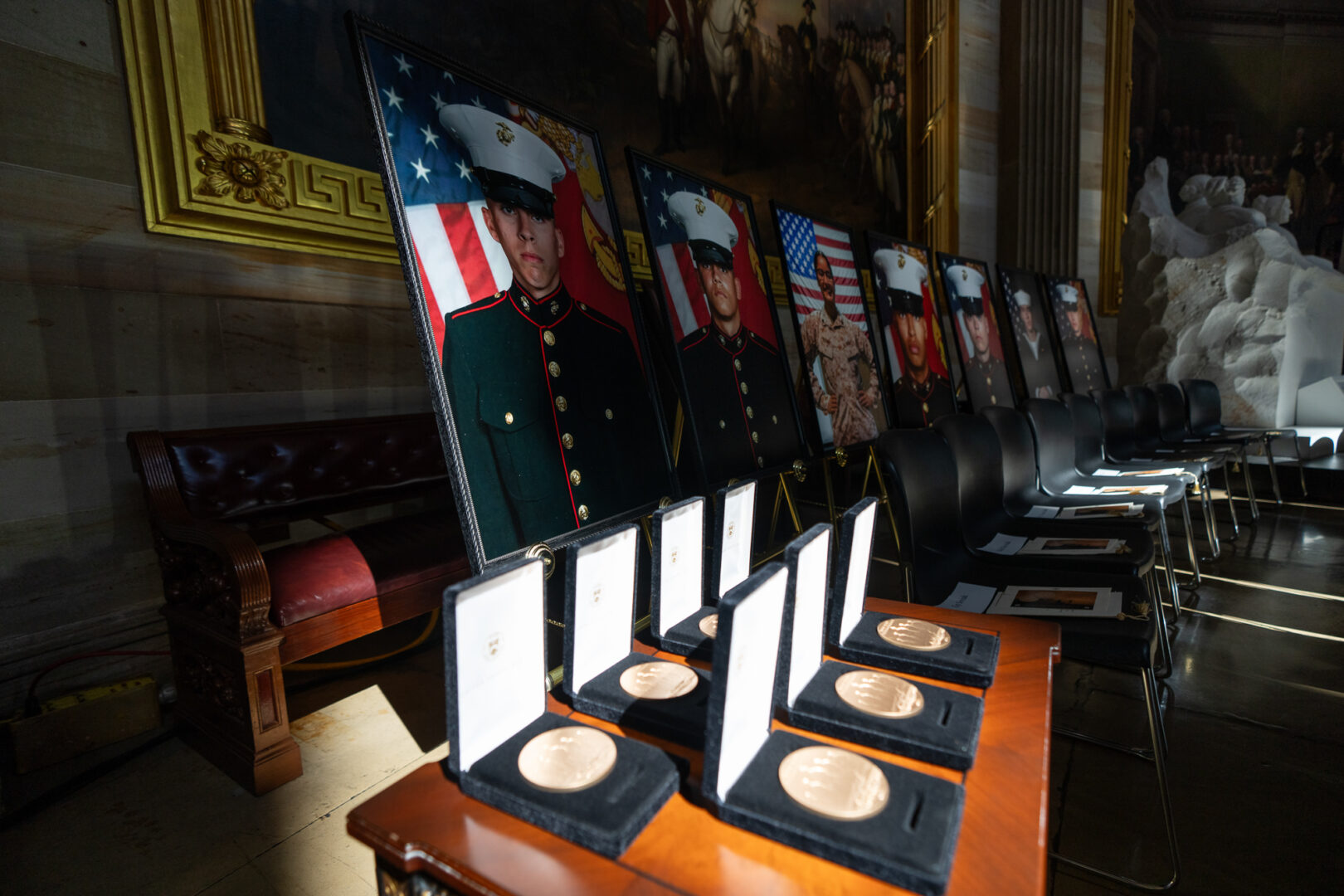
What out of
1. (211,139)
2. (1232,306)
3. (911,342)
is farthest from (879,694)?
(1232,306)

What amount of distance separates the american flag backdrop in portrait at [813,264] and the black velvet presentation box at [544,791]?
2.31 meters

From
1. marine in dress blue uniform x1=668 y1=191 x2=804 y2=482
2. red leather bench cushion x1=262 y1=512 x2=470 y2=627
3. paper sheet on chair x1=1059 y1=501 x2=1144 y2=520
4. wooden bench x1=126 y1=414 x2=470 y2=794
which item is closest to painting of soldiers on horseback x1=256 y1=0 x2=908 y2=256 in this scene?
marine in dress blue uniform x1=668 y1=191 x2=804 y2=482

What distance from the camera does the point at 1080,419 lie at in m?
3.37

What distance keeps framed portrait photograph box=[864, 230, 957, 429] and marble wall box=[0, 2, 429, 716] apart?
284cm

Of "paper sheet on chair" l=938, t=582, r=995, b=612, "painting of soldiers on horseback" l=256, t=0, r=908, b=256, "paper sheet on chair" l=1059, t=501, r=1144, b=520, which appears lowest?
"paper sheet on chair" l=938, t=582, r=995, b=612

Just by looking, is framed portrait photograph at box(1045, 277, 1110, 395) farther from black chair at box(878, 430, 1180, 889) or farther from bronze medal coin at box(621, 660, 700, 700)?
bronze medal coin at box(621, 660, 700, 700)

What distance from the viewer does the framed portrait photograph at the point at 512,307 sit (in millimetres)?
1307

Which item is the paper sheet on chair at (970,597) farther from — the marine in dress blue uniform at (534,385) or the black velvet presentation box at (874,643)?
the marine in dress blue uniform at (534,385)

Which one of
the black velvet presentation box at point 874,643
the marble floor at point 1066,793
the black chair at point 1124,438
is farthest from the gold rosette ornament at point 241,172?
the black chair at point 1124,438

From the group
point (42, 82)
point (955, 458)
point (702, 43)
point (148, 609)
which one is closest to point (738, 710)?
point (955, 458)

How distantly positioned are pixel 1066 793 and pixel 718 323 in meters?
1.63

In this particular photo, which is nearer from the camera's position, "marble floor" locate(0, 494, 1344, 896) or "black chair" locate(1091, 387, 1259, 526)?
"marble floor" locate(0, 494, 1344, 896)

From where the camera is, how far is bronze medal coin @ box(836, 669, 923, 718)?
0.79 meters

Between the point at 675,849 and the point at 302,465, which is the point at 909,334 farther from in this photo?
the point at 675,849
